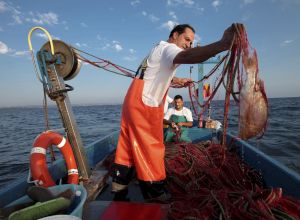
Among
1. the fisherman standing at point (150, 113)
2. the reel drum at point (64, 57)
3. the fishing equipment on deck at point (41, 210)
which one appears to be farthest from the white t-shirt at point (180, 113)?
the fishing equipment on deck at point (41, 210)

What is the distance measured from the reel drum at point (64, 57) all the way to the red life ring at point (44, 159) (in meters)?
0.92

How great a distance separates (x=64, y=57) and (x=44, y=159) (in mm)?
1457

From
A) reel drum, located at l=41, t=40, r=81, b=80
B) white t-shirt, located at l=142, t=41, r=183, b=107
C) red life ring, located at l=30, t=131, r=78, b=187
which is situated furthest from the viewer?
reel drum, located at l=41, t=40, r=81, b=80

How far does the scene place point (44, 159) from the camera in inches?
115

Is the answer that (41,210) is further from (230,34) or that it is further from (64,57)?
(64,57)

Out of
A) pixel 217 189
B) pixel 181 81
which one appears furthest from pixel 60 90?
pixel 217 189

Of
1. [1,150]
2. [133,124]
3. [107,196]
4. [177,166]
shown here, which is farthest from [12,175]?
[133,124]

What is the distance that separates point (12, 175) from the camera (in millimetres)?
7621

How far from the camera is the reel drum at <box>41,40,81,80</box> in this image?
3.17m

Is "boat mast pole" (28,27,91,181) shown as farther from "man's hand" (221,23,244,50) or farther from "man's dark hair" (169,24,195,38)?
"man's hand" (221,23,244,50)

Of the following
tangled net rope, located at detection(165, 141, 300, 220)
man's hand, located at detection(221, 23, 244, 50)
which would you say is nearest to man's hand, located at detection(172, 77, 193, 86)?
tangled net rope, located at detection(165, 141, 300, 220)

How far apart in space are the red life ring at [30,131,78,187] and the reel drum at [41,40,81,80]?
0.92 meters

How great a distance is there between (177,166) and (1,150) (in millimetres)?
11222

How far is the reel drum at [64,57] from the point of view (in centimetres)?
317
